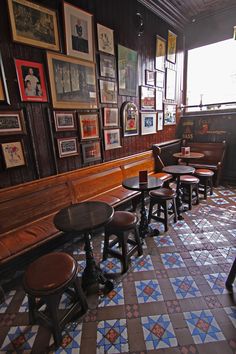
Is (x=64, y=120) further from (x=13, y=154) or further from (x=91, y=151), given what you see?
(x=13, y=154)

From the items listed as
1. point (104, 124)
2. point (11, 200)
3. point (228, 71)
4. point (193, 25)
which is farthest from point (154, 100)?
point (11, 200)

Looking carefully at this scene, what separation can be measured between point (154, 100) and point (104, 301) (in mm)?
3789

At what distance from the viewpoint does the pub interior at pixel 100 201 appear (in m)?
1.42

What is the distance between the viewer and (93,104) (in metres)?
2.80

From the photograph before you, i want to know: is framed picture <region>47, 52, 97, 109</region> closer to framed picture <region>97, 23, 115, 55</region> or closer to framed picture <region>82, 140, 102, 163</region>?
framed picture <region>97, 23, 115, 55</region>

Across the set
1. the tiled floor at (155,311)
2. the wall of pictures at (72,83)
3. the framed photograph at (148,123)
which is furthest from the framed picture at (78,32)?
the tiled floor at (155,311)

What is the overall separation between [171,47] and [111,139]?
2.96 metres

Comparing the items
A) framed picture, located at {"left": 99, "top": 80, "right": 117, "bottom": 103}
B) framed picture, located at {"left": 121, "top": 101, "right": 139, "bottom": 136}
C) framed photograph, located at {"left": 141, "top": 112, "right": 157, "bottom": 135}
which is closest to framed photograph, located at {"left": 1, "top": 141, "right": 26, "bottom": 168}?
framed picture, located at {"left": 99, "top": 80, "right": 117, "bottom": 103}

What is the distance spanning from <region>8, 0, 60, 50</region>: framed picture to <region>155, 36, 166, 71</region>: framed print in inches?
95.9

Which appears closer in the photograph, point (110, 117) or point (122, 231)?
point (122, 231)

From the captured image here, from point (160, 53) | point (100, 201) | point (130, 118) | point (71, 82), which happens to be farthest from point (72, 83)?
point (160, 53)

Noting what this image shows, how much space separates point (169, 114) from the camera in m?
4.72

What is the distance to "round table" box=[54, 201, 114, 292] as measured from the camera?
1436 mm

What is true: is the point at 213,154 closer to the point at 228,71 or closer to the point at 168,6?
the point at 228,71
